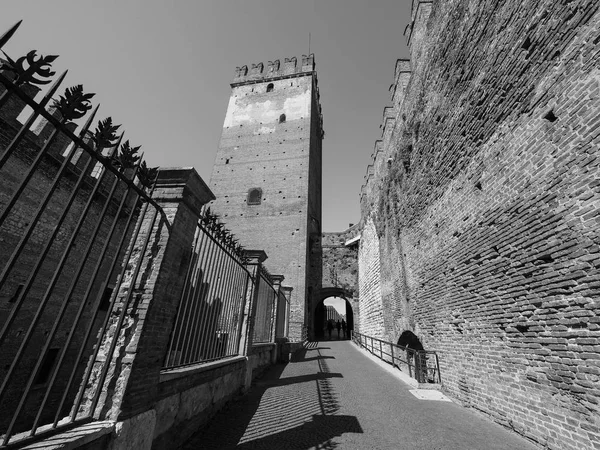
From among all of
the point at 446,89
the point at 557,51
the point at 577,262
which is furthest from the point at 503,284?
the point at 446,89

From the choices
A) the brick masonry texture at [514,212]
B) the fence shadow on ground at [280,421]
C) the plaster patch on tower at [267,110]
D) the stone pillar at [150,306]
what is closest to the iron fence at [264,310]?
the fence shadow on ground at [280,421]

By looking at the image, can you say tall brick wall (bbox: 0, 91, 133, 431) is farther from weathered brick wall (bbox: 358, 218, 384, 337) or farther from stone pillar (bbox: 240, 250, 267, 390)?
weathered brick wall (bbox: 358, 218, 384, 337)

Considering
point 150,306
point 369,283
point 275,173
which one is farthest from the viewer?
point 275,173

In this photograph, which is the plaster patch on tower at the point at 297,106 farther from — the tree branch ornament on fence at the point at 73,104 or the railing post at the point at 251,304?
the tree branch ornament on fence at the point at 73,104

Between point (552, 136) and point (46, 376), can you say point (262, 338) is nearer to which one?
point (46, 376)

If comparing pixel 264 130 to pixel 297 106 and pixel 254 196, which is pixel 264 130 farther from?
pixel 254 196

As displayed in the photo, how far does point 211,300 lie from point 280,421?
2.14m

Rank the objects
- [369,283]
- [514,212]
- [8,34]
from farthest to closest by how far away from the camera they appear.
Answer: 1. [369,283]
2. [514,212]
3. [8,34]

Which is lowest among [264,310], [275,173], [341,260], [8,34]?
[264,310]

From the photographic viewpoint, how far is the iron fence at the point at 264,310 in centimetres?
739

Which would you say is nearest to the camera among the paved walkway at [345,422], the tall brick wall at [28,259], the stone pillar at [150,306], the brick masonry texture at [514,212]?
the stone pillar at [150,306]

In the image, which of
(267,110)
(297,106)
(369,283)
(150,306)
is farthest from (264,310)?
(267,110)

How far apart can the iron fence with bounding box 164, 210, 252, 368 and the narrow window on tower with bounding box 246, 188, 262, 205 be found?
13.5 m

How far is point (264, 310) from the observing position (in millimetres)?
8086
